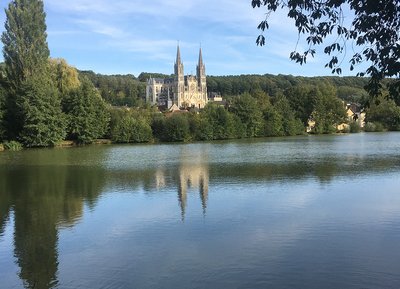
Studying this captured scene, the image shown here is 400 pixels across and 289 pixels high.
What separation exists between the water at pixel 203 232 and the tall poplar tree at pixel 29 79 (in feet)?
99.6

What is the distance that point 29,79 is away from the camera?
50719mm

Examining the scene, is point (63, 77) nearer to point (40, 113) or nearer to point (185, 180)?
point (40, 113)

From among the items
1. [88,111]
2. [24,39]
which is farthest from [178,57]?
[24,39]

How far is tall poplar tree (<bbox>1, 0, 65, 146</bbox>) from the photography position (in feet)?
162

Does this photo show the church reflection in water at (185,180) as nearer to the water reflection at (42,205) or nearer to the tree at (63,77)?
the water reflection at (42,205)

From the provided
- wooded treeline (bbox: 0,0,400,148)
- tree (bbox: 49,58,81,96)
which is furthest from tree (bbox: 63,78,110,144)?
tree (bbox: 49,58,81,96)

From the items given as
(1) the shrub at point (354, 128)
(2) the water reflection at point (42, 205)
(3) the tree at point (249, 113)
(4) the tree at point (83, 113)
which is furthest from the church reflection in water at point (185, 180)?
(1) the shrub at point (354, 128)

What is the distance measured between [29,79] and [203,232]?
4435cm

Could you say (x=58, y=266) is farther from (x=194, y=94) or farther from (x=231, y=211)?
(x=194, y=94)

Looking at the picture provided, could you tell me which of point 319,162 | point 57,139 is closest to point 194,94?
point 57,139

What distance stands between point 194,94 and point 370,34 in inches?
6152

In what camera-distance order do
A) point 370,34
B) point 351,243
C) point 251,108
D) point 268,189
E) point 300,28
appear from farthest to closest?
point 251,108
point 268,189
point 351,243
point 300,28
point 370,34

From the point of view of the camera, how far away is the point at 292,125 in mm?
85625

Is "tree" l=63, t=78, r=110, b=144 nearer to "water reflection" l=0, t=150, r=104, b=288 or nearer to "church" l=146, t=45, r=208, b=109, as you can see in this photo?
"water reflection" l=0, t=150, r=104, b=288
